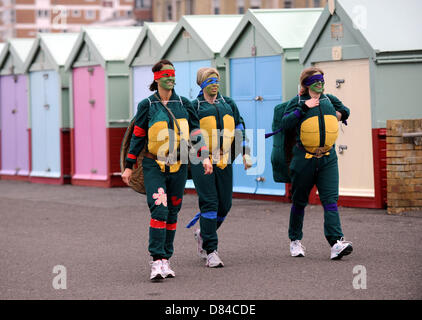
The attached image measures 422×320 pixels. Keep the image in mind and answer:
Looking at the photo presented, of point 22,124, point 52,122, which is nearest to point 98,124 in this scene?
point 52,122

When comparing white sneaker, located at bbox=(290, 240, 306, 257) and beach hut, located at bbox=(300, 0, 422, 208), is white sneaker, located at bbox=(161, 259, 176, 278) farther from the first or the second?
beach hut, located at bbox=(300, 0, 422, 208)

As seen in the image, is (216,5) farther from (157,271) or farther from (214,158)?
(157,271)

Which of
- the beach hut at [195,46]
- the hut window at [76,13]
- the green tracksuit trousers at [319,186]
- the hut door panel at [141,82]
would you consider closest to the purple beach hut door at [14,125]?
the hut door panel at [141,82]

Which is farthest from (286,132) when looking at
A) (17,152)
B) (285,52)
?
(17,152)

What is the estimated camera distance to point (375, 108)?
45.5ft

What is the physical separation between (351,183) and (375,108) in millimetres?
1159

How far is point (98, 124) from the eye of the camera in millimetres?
20578

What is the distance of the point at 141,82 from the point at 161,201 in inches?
451

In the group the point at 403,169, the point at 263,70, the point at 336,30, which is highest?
the point at 336,30

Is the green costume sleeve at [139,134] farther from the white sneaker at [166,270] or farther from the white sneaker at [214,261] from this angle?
the white sneaker at [214,261]

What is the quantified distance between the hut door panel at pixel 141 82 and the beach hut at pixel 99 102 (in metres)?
0.31

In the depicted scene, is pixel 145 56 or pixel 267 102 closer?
pixel 267 102

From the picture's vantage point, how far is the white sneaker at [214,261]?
29.5 feet

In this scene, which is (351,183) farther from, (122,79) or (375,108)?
(122,79)
